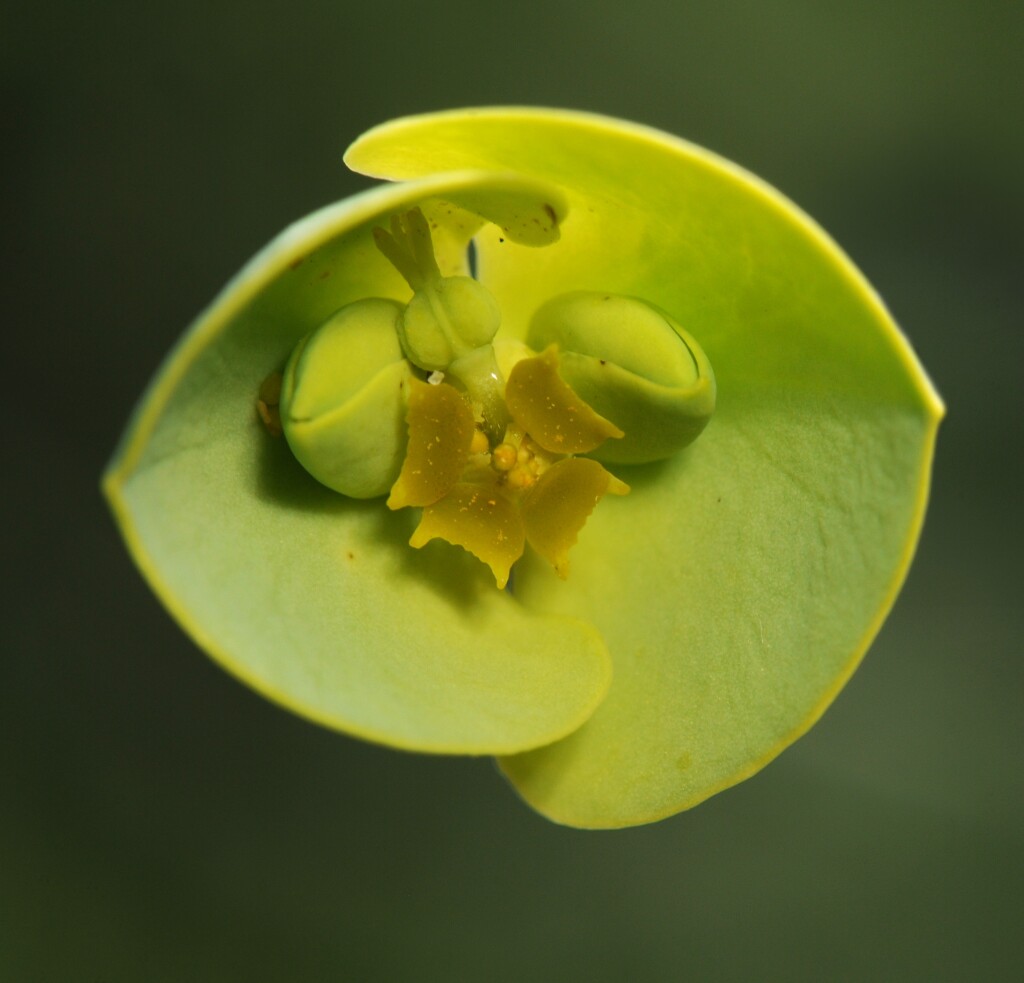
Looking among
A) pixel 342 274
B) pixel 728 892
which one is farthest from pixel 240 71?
pixel 728 892

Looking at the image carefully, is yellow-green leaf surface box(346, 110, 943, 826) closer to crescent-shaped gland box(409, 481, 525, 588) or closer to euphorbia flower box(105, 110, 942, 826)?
euphorbia flower box(105, 110, 942, 826)

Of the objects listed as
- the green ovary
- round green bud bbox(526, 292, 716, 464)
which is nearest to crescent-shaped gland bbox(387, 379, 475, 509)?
the green ovary

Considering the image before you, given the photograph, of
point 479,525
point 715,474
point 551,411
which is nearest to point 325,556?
point 479,525

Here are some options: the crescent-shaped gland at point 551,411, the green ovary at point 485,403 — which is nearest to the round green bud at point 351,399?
the green ovary at point 485,403

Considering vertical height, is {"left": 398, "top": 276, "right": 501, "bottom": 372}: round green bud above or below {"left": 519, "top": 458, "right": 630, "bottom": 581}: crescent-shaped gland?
above

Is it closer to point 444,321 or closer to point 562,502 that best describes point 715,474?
point 562,502

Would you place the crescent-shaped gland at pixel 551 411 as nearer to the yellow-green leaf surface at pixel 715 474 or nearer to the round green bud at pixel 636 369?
the round green bud at pixel 636 369
